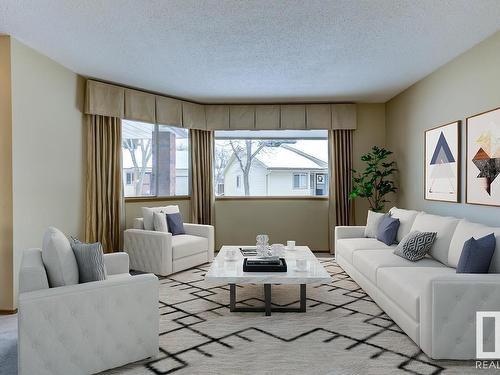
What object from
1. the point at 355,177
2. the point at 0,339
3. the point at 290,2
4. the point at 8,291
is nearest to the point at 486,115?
the point at 290,2

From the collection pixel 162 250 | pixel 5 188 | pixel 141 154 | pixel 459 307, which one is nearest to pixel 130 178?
pixel 141 154

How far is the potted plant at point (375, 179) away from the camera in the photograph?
6.10 m

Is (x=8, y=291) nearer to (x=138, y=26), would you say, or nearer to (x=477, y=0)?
(x=138, y=26)

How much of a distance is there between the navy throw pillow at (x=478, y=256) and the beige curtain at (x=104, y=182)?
4.33 meters

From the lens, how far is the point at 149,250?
4961 mm

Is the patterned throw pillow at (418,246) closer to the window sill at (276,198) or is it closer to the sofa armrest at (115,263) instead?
the sofa armrest at (115,263)

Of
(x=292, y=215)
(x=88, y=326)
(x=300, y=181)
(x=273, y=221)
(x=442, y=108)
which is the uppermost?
(x=442, y=108)

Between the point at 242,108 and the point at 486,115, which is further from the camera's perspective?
the point at 242,108

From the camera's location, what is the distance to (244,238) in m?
6.84

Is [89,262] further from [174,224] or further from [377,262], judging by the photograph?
[174,224]

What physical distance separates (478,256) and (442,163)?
2.14 metres

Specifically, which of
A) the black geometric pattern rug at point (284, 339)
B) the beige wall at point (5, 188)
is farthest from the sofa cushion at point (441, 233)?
the beige wall at point (5, 188)

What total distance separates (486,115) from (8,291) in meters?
4.98

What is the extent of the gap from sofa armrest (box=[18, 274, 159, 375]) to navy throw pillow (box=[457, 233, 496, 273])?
2230 mm
